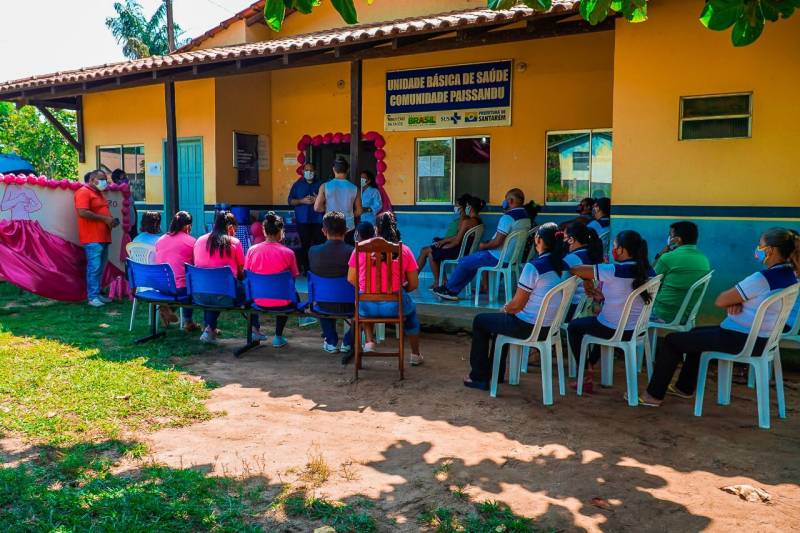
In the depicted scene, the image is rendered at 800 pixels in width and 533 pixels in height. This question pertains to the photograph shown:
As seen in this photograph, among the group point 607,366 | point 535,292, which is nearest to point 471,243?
point 607,366

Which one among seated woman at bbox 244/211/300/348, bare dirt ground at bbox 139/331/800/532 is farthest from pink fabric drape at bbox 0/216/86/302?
bare dirt ground at bbox 139/331/800/532

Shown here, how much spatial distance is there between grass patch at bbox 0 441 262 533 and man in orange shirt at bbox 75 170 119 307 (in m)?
5.36

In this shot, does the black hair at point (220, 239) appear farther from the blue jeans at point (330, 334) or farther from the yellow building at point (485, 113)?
the yellow building at point (485, 113)

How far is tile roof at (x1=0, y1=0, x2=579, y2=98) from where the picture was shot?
6.89 metres

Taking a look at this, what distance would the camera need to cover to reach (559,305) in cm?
481

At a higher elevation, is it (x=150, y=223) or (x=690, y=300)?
(x=150, y=223)

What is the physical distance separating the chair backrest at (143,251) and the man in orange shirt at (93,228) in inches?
65.6

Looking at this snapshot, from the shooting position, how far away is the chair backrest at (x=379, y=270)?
17.0 feet

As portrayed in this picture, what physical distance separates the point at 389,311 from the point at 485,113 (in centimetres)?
511

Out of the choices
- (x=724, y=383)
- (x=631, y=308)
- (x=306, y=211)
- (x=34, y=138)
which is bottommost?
(x=724, y=383)

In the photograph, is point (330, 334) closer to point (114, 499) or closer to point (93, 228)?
point (114, 499)

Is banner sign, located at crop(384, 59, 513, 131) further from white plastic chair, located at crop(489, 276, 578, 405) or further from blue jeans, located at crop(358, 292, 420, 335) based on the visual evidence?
white plastic chair, located at crop(489, 276, 578, 405)

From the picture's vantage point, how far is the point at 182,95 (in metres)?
11.6

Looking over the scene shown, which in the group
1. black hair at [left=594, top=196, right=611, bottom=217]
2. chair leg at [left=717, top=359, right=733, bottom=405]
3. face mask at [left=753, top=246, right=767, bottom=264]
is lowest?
chair leg at [left=717, top=359, right=733, bottom=405]
